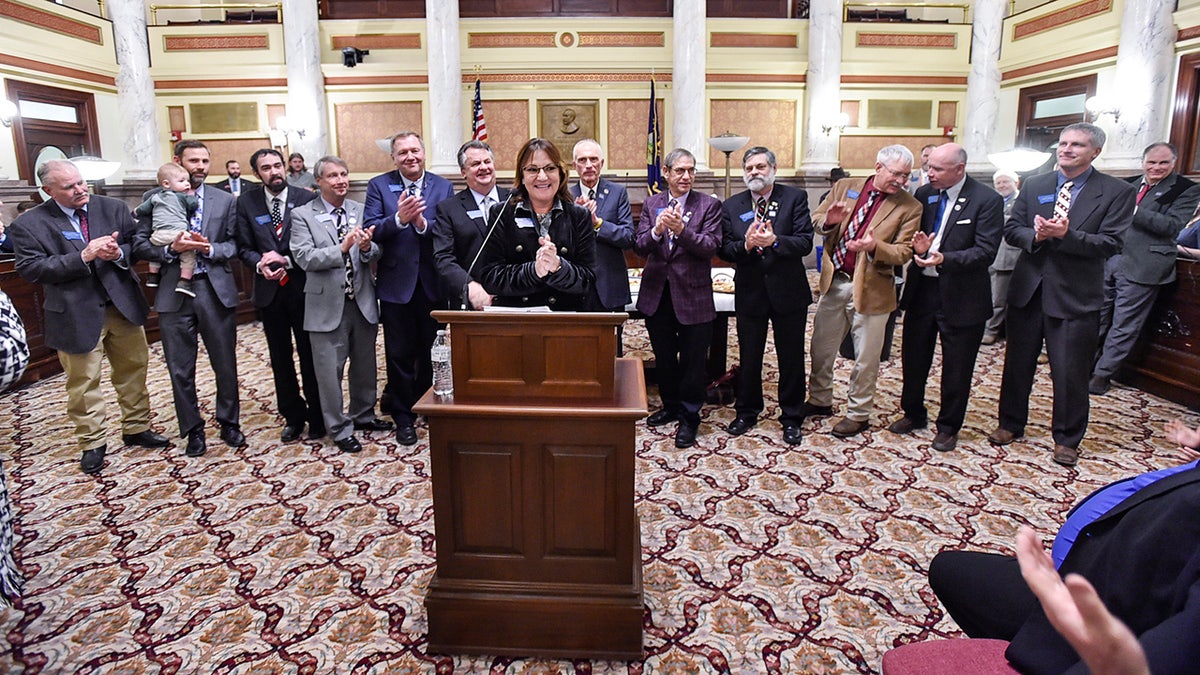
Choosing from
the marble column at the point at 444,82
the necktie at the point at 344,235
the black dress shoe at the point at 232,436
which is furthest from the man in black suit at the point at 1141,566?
the marble column at the point at 444,82

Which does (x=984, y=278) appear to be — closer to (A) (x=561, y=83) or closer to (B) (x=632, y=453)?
(B) (x=632, y=453)

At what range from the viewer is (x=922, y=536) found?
8.98 feet

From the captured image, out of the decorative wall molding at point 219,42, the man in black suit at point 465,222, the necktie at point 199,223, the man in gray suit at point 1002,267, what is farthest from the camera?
the decorative wall molding at point 219,42

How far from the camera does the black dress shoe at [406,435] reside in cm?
379

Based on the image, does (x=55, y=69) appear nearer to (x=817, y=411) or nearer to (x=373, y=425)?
(x=373, y=425)

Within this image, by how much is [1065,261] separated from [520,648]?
309 centimetres

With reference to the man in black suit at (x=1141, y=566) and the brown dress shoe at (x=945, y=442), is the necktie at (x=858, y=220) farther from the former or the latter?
the man in black suit at (x=1141, y=566)

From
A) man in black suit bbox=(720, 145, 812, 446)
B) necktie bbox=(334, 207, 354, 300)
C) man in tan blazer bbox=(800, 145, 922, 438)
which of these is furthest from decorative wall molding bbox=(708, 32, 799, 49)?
necktie bbox=(334, 207, 354, 300)

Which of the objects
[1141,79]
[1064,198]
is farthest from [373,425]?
[1141,79]

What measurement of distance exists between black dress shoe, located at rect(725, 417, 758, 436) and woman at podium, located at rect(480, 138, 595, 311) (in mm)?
1766

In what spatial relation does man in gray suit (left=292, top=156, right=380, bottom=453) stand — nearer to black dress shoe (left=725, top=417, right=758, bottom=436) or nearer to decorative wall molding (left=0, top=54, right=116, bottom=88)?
black dress shoe (left=725, top=417, right=758, bottom=436)

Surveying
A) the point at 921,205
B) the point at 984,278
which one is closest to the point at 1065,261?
the point at 984,278

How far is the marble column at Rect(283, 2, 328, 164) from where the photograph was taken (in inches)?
404

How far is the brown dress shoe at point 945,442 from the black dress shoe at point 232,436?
3818mm
